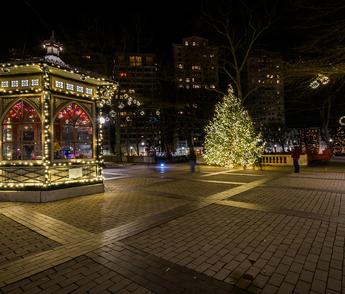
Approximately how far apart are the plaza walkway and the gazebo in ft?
3.21

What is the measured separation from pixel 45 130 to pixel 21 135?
127 cm

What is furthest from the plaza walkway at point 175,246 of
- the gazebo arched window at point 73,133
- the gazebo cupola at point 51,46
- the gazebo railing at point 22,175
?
the gazebo cupola at point 51,46

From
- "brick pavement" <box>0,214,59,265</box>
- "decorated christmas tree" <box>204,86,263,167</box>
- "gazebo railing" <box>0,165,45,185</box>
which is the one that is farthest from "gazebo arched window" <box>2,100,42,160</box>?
"decorated christmas tree" <box>204,86,263,167</box>

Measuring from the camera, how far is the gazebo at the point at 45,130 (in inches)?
377

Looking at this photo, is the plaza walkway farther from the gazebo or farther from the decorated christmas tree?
the decorated christmas tree

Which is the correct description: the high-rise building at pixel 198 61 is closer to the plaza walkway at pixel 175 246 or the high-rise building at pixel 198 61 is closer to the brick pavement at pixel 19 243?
the plaza walkway at pixel 175 246

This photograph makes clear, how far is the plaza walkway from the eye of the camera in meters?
3.77

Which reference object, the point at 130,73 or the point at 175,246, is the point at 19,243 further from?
the point at 130,73

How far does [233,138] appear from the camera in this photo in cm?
2083

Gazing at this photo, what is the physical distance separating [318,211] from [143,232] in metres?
4.91

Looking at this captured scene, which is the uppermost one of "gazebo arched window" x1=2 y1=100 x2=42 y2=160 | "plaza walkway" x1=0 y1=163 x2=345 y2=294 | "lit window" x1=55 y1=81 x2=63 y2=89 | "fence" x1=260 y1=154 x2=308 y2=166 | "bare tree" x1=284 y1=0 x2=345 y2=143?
"bare tree" x1=284 y1=0 x2=345 y2=143

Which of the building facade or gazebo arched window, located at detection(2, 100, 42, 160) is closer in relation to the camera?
gazebo arched window, located at detection(2, 100, 42, 160)

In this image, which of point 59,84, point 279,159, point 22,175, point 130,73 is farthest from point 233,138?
point 130,73

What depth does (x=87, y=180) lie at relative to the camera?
10867 mm
